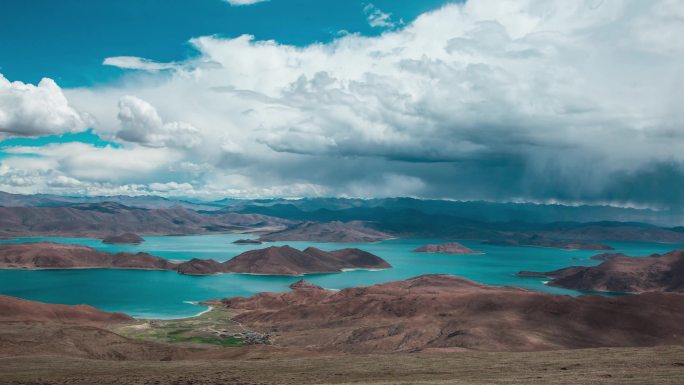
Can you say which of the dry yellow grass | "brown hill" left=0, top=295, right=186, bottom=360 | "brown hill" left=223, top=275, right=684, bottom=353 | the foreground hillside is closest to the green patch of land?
"brown hill" left=223, top=275, right=684, bottom=353

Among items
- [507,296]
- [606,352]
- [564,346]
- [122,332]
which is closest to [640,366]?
[606,352]

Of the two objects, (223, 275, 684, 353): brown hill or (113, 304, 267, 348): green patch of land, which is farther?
(113, 304, 267, 348): green patch of land

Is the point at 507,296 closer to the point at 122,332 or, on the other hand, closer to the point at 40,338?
the point at 122,332

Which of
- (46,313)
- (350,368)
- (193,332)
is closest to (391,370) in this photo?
(350,368)

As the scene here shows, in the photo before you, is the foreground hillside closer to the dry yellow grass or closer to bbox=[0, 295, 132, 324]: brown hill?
the dry yellow grass

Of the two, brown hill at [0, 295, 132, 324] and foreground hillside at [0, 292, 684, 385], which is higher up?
foreground hillside at [0, 292, 684, 385]

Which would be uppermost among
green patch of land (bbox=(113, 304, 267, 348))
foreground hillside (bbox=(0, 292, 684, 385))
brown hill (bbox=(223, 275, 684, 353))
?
foreground hillside (bbox=(0, 292, 684, 385))
